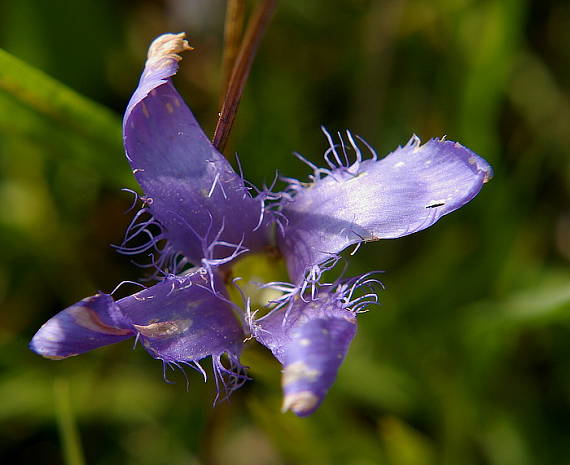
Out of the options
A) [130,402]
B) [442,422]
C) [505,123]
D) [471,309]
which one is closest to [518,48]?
[505,123]

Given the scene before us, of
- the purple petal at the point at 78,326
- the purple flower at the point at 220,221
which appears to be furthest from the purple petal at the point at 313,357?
the purple petal at the point at 78,326

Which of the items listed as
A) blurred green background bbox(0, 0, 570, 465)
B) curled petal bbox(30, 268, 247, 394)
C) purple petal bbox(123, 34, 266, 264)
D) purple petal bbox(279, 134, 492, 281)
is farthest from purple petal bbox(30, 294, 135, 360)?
blurred green background bbox(0, 0, 570, 465)

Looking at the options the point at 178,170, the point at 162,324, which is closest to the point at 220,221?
the point at 178,170

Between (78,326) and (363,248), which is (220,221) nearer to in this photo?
(78,326)

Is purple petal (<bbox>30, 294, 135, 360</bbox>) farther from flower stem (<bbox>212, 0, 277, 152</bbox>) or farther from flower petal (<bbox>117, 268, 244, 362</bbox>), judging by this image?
flower stem (<bbox>212, 0, 277, 152</bbox>)

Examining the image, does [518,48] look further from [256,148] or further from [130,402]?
[130,402]

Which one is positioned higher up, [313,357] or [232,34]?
[232,34]
